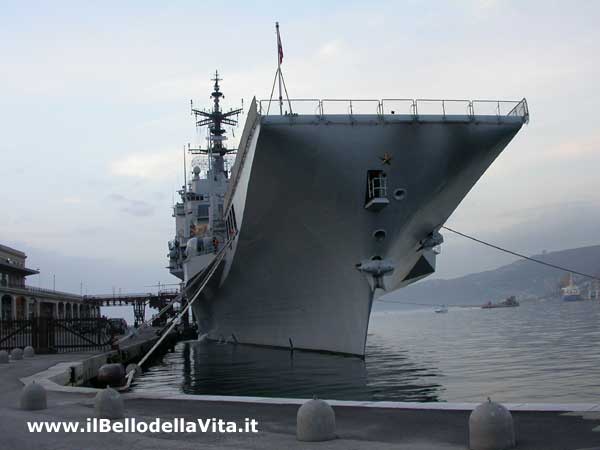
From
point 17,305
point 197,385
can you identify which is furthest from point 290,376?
point 17,305

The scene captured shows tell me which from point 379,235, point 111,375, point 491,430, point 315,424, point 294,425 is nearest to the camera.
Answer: point 491,430

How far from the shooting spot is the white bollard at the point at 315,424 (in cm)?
660

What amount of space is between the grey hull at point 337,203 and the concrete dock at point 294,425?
26.3ft

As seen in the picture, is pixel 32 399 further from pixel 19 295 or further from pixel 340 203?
pixel 19 295

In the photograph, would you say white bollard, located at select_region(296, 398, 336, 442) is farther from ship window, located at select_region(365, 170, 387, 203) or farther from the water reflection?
ship window, located at select_region(365, 170, 387, 203)

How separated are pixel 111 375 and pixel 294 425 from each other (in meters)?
5.58

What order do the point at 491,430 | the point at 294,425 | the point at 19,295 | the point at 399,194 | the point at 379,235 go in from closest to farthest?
1. the point at 491,430
2. the point at 294,425
3. the point at 399,194
4. the point at 379,235
5. the point at 19,295

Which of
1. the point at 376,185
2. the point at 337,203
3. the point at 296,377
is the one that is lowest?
the point at 296,377

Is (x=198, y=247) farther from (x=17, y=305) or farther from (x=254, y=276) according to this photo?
(x=17, y=305)

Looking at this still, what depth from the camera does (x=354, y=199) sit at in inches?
672

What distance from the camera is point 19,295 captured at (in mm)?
53719

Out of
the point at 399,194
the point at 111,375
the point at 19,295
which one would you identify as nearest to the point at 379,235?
the point at 399,194

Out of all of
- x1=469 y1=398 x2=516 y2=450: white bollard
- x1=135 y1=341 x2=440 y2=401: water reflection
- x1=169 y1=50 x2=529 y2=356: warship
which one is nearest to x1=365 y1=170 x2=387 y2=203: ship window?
x1=169 y1=50 x2=529 y2=356: warship

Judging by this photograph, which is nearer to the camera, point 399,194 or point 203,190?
point 399,194
